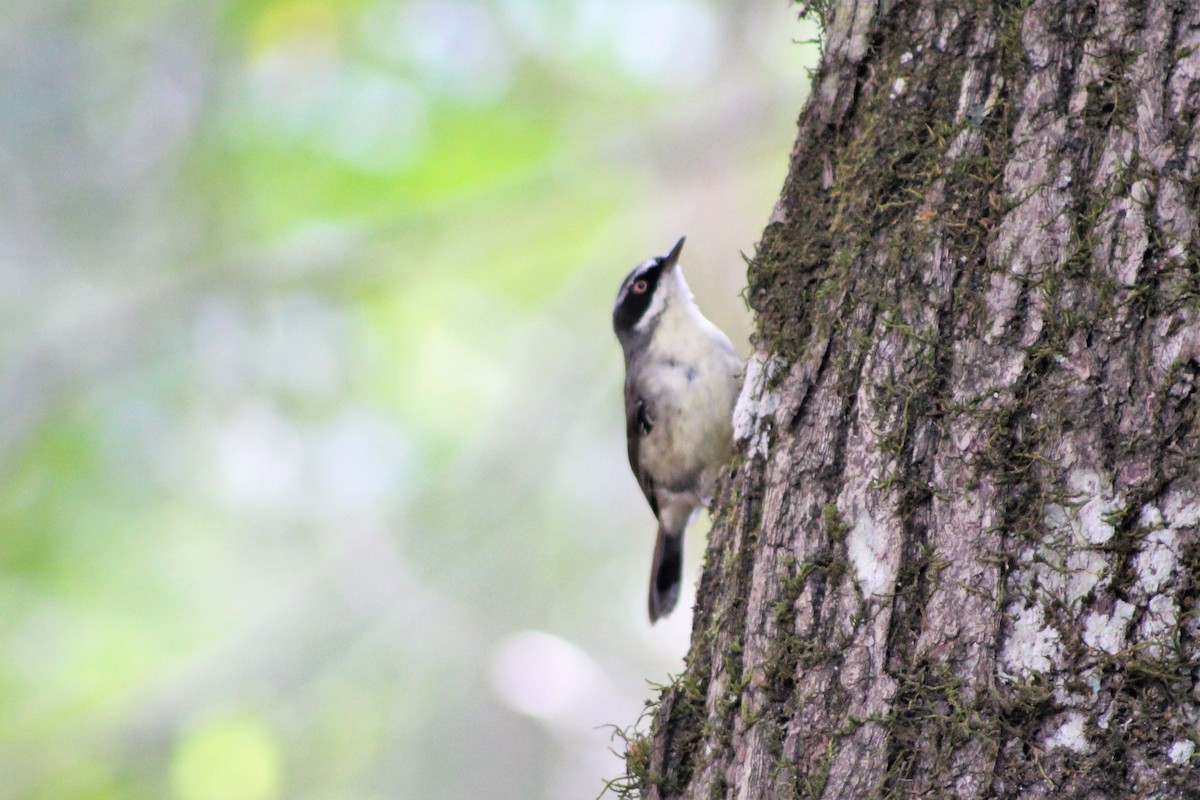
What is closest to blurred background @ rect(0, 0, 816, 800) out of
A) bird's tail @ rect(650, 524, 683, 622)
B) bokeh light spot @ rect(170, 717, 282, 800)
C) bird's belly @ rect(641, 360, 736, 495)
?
bokeh light spot @ rect(170, 717, 282, 800)

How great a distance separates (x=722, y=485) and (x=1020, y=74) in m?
1.31

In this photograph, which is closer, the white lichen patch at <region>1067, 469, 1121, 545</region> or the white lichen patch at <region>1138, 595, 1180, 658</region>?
the white lichen patch at <region>1138, 595, 1180, 658</region>

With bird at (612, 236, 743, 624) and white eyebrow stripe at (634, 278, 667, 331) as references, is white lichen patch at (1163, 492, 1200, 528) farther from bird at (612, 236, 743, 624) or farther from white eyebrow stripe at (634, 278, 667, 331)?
white eyebrow stripe at (634, 278, 667, 331)

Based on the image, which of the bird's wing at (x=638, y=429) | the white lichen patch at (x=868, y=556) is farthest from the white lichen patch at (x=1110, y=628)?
the bird's wing at (x=638, y=429)

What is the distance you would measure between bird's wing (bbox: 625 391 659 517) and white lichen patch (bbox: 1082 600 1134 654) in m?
3.81

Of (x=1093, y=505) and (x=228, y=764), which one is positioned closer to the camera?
(x=1093, y=505)

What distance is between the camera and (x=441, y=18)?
9578 mm

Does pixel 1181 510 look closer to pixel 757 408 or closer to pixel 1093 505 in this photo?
pixel 1093 505

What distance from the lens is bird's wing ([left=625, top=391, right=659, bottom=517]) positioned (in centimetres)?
609

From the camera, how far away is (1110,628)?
223 cm

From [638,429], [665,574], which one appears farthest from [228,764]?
[638,429]

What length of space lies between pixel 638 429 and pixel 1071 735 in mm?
4063

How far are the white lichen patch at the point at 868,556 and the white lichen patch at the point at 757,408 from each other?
0.45 meters

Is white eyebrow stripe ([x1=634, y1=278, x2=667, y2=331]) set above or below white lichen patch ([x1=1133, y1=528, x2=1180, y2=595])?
above
